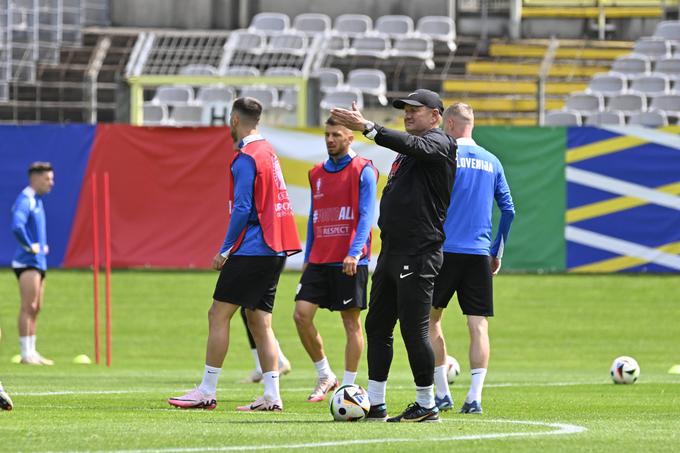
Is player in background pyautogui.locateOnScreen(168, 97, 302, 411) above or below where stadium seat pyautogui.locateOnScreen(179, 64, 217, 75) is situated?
below

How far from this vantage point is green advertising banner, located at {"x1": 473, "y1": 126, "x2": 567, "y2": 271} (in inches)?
845

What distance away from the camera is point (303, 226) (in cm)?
2138

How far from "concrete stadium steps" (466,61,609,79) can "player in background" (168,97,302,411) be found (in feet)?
59.6

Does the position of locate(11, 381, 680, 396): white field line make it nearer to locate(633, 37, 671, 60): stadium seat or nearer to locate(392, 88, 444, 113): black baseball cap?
locate(392, 88, 444, 113): black baseball cap

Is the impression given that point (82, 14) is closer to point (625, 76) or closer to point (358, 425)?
point (625, 76)

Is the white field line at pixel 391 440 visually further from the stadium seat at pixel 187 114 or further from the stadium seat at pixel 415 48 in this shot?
the stadium seat at pixel 415 48

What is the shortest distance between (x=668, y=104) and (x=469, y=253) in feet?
53.8

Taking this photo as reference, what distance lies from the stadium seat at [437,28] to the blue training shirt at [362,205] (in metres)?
18.0

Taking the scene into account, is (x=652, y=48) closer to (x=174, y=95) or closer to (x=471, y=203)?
(x=174, y=95)

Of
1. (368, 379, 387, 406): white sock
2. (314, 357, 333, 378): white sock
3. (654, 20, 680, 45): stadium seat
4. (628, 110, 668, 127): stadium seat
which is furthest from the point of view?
(654, 20, 680, 45): stadium seat

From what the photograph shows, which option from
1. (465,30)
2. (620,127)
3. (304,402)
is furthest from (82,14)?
(304,402)

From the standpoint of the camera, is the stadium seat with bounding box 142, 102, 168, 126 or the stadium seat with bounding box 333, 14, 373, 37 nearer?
the stadium seat with bounding box 142, 102, 168, 126

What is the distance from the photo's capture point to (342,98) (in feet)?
89.9

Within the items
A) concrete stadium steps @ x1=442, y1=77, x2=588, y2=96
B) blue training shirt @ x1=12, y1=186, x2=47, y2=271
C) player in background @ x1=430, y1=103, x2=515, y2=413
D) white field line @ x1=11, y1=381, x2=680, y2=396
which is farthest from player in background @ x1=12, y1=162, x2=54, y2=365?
concrete stadium steps @ x1=442, y1=77, x2=588, y2=96
